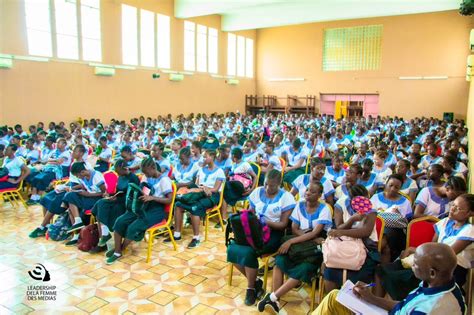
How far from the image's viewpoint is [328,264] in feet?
9.25

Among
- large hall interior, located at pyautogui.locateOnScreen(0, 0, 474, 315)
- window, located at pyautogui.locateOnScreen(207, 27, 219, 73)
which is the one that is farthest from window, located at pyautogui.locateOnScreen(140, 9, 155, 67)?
window, located at pyautogui.locateOnScreen(207, 27, 219, 73)

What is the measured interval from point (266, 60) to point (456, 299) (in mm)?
21989

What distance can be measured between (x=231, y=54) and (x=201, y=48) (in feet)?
8.86

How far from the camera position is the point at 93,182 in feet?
15.2

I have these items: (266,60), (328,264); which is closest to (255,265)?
(328,264)

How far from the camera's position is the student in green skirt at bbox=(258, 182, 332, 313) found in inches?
121

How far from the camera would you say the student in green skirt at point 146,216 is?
408cm

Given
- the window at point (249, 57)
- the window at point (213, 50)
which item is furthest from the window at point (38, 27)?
the window at point (249, 57)

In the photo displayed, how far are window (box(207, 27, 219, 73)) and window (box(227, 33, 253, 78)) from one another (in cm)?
121

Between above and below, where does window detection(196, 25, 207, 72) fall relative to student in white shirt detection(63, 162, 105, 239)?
above

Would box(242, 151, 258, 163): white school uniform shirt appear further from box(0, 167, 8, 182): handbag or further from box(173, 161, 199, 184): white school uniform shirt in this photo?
box(0, 167, 8, 182): handbag

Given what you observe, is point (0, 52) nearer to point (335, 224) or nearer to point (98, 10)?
point (98, 10)

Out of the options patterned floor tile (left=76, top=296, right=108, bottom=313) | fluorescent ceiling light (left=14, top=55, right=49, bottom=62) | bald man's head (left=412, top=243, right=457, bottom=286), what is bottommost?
patterned floor tile (left=76, top=296, right=108, bottom=313)

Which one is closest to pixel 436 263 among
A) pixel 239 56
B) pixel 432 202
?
pixel 432 202
